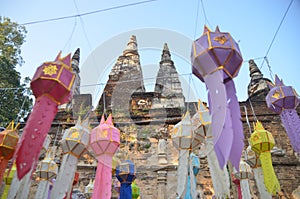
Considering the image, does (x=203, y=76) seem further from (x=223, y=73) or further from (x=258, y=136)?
(x=258, y=136)

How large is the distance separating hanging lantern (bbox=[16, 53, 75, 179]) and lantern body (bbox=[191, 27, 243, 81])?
1.59 metres

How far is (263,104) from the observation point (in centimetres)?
847

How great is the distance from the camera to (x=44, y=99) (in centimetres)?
293

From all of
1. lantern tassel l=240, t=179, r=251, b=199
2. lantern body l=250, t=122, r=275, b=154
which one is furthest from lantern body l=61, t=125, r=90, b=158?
lantern tassel l=240, t=179, r=251, b=199

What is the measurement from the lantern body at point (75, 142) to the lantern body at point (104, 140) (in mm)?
162

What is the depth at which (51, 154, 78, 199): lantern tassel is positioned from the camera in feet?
11.7

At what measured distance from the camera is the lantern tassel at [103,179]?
357 cm

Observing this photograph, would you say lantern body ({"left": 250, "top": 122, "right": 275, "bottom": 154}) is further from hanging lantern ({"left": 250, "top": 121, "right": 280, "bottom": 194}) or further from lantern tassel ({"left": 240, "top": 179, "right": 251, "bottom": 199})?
lantern tassel ({"left": 240, "top": 179, "right": 251, "bottom": 199})

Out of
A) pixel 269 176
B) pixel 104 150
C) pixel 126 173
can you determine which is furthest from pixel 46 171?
pixel 269 176

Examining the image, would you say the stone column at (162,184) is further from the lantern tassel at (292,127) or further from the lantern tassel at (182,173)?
the lantern tassel at (292,127)

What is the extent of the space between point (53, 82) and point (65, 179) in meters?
1.59

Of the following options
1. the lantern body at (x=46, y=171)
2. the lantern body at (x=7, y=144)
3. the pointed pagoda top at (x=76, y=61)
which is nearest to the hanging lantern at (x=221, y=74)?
the lantern body at (x=7, y=144)

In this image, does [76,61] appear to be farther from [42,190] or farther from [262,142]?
[262,142]

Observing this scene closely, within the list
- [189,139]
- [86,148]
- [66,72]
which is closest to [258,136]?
[189,139]
